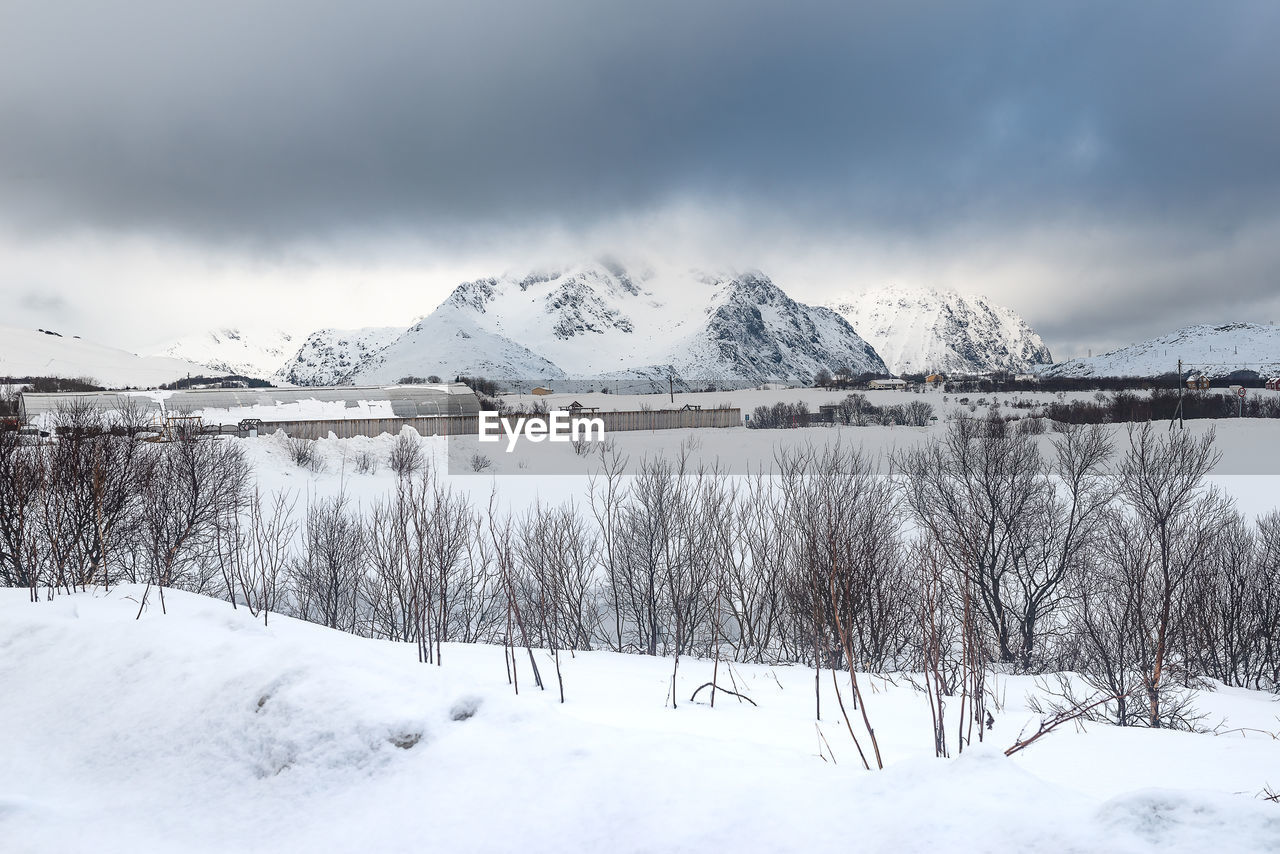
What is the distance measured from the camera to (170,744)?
506 cm

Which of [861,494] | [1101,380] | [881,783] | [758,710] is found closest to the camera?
[881,783]

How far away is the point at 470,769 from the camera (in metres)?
4.26

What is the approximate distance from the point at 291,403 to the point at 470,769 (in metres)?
69.7

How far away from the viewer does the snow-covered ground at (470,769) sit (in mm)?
3260

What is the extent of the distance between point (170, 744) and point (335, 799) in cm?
166

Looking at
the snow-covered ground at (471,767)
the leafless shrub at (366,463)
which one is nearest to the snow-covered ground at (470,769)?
the snow-covered ground at (471,767)

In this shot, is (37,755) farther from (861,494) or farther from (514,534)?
(861,494)

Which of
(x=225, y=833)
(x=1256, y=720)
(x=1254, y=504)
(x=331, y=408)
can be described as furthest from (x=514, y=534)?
(x=1254, y=504)

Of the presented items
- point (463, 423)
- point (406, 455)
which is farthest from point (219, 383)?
point (406, 455)

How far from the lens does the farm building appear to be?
189 ft

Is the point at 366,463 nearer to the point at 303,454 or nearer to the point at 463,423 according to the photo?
the point at 303,454

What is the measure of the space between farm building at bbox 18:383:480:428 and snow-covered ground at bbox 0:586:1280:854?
56.1 meters

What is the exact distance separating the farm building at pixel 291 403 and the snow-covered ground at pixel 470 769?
56.1 m

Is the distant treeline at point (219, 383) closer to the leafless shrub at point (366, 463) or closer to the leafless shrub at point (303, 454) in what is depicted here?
the leafless shrub at point (366, 463)
